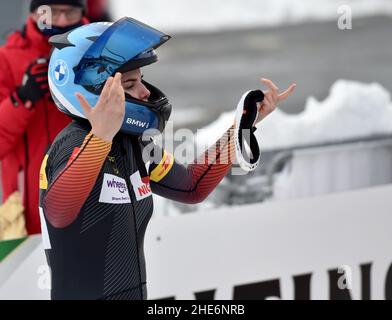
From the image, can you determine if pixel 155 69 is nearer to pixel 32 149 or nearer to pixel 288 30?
pixel 288 30

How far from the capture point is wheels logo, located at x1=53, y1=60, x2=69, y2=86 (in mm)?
2129

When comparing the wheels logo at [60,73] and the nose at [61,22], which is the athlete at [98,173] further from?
the nose at [61,22]

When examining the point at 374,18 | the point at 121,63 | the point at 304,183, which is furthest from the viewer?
the point at 374,18

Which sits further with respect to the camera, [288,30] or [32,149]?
[288,30]

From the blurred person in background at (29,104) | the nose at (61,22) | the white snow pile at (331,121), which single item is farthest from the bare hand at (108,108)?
the white snow pile at (331,121)

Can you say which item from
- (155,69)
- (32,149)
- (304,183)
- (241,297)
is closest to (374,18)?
(155,69)

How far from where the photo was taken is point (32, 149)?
3.21 metres

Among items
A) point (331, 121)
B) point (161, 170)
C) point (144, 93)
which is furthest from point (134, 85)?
point (331, 121)

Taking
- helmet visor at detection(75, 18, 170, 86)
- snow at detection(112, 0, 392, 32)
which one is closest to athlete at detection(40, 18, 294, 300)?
helmet visor at detection(75, 18, 170, 86)

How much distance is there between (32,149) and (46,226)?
1.11 metres

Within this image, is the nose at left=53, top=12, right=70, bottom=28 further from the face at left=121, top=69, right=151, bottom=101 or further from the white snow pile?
the white snow pile

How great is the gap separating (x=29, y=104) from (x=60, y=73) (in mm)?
971

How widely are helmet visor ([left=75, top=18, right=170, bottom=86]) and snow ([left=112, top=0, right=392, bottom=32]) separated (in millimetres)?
3435

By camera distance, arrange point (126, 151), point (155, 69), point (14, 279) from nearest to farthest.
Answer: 1. point (126, 151)
2. point (14, 279)
3. point (155, 69)
